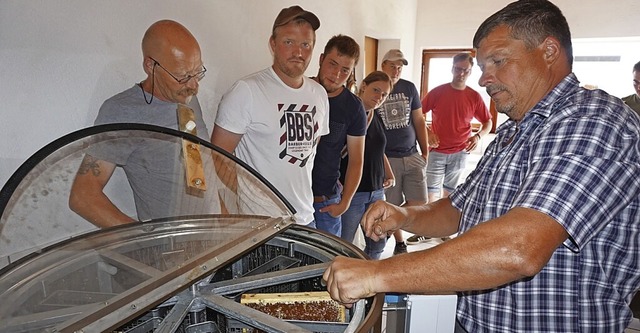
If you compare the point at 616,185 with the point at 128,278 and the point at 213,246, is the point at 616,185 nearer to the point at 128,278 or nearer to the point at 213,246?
the point at 213,246

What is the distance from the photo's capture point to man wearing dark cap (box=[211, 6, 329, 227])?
5.60ft

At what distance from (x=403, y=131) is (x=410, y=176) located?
1.23 feet

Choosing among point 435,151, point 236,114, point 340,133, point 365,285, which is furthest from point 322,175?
point 435,151

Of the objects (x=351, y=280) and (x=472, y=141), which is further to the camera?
(x=472, y=141)

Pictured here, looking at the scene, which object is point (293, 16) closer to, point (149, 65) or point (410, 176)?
point (149, 65)

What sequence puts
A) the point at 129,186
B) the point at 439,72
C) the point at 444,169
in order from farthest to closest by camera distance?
1. the point at 439,72
2. the point at 444,169
3. the point at 129,186

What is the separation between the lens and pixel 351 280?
826 mm

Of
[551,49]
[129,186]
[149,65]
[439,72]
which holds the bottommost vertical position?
[129,186]

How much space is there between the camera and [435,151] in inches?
167

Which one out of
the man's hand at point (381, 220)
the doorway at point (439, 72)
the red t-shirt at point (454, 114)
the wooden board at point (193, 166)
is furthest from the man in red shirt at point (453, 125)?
the wooden board at point (193, 166)

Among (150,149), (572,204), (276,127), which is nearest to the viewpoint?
(572,204)

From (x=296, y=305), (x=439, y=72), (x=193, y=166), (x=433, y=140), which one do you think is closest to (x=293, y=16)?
(x=193, y=166)

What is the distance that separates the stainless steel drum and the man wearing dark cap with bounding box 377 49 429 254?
226 cm

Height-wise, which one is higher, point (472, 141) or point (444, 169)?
point (472, 141)
